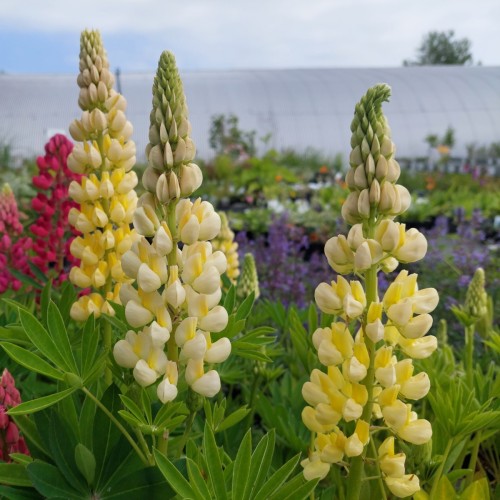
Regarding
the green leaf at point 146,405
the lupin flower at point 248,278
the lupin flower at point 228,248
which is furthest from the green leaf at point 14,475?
the lupin flower at point 228,248

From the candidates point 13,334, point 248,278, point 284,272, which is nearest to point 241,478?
point 13,334

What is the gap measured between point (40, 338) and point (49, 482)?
213mm

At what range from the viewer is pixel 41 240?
6.37ft

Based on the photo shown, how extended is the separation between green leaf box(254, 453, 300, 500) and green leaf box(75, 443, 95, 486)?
0.25 meters

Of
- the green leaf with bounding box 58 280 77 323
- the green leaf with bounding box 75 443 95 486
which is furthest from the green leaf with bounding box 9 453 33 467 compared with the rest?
the green leaf with bounding box 58 280 77 323

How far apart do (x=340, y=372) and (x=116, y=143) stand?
2.61 ft

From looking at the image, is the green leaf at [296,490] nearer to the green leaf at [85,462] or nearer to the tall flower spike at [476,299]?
the green leaf at [85,462]

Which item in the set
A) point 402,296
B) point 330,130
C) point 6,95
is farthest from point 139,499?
point 6,95

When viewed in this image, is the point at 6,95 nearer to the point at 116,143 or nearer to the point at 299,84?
the point at 299,84

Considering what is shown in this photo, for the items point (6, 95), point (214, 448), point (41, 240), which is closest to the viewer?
point (214, 448)

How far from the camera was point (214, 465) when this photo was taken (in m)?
0.84

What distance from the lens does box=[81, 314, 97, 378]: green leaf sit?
3.24ft

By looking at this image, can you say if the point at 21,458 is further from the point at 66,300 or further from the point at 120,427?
the point at 66,300

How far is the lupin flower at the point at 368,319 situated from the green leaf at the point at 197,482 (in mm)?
169
